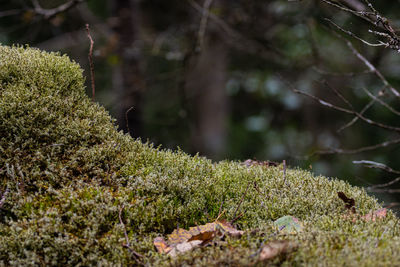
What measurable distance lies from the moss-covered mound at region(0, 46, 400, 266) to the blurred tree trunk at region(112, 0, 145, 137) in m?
3.96

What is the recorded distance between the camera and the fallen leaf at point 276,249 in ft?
4.50

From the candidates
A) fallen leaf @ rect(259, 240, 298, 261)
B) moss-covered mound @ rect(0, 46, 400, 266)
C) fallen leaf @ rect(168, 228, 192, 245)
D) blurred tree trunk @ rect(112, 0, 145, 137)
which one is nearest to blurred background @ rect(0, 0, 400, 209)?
blurred tree trunk @ rect(112, 0, 145, 137)

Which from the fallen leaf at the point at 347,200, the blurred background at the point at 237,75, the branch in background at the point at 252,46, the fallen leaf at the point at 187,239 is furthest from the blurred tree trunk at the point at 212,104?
the fallen leaf at the point at 187,239

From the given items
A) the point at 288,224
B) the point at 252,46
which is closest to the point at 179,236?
the point at 288,224

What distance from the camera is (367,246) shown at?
1458 millimetres

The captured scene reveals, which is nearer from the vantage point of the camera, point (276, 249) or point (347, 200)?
point (276, 249)

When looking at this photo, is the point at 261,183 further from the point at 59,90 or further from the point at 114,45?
the point at 114,45

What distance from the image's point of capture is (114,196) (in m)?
1.83

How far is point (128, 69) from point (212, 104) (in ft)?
8.05

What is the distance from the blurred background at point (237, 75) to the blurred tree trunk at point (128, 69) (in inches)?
0.8

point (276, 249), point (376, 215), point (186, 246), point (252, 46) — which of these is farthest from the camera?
point (252, 46)

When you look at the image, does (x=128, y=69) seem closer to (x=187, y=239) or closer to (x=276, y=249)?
(x=187, y=239)

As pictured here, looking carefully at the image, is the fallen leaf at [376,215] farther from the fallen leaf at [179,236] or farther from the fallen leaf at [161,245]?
the fallen leaf at [161,245]

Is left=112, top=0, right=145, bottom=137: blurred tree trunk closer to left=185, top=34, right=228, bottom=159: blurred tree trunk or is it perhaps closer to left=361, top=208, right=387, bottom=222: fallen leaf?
left=185, top=34, right=228, bottom=159: blurred tree trunk
